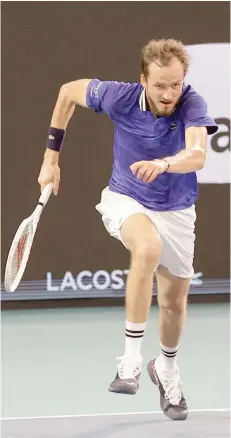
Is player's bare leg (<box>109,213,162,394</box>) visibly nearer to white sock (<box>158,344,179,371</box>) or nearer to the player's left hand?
the player's left hand

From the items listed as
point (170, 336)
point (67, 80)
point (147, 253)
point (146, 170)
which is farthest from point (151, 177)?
point (67, 80)

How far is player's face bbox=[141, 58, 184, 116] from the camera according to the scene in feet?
11.6

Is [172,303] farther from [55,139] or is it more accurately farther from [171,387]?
[55,139]

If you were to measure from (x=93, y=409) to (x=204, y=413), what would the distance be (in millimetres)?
644

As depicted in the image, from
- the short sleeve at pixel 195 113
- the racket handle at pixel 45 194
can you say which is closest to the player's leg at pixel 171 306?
the racket handle at pixel 45 194

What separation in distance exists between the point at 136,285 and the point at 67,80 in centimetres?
317

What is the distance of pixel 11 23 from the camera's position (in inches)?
251

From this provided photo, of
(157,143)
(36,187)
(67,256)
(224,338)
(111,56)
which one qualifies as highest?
(111,56)

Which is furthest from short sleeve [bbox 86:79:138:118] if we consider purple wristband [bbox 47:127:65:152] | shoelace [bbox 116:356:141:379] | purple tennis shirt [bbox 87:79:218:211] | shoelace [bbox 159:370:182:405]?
shoelace [bbox 159:370:182:405]

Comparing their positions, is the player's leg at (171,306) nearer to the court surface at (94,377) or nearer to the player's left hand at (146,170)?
the court surface at (94,377)

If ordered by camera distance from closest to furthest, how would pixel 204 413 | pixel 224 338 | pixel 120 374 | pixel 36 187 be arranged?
pixel 120 374 < pixel 204 413 < pixel 224 338 < pixel 36 187

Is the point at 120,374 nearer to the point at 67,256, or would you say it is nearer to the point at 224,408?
the point at 224,408

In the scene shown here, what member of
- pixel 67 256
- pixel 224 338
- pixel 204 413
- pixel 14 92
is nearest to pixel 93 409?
pixel 204 413

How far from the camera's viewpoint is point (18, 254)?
154 inches
